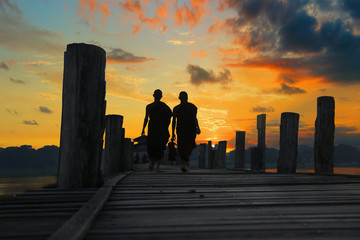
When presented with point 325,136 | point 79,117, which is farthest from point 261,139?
point 79,117

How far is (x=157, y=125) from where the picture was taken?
26.8 feet

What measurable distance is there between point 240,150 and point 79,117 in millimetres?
10639

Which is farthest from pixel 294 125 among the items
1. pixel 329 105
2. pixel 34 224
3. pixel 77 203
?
pixel 34 224

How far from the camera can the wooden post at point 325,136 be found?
7.51 metres

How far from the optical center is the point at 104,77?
4.07m

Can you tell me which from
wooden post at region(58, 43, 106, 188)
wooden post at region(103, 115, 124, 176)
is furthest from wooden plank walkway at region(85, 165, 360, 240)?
wooden post at region(103, 115, 124, 176)

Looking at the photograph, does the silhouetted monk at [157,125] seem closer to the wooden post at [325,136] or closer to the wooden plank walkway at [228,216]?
the wooden post at [325,136]

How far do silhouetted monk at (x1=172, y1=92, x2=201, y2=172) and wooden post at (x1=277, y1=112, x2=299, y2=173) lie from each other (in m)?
1.99

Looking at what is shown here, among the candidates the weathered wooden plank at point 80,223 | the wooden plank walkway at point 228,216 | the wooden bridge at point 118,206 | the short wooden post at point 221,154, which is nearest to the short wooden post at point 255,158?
the short wooden post at point 221,154

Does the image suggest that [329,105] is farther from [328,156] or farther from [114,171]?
[114,171]

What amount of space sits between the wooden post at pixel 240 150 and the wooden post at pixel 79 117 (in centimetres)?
1025

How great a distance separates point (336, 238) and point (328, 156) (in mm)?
6084

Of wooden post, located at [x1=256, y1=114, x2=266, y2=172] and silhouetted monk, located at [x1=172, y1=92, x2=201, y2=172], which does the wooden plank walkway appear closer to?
silhouetted monk, located at [x1=172, y1=92, x2=201, y2=172]

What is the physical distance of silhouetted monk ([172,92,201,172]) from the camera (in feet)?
26.6
